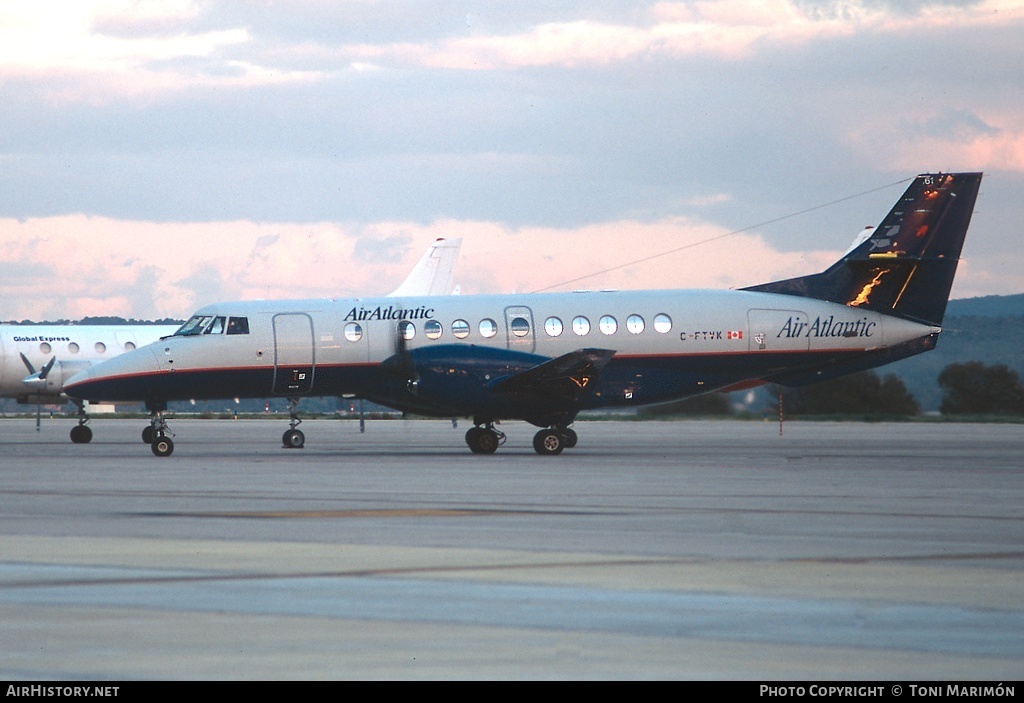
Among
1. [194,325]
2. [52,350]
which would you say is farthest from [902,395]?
[194,325]

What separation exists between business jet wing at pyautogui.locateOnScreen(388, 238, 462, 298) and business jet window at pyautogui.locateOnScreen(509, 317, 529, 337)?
32420mm

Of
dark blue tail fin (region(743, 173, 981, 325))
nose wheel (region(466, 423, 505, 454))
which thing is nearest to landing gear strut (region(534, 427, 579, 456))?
nose wheel (region(466, 423, 505, 454))

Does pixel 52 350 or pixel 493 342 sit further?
pixel 52 350

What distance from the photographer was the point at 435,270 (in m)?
68.1

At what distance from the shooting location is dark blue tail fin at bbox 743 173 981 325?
120 feet

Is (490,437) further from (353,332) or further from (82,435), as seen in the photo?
(82,435)

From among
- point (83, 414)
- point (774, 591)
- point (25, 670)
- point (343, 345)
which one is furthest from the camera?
point (83, 414)

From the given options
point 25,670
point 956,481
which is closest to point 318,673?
point 25,670

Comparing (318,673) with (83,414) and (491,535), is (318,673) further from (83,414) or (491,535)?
(83,414)

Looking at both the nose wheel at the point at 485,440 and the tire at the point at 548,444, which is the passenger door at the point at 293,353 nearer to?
the nose wheel at the point at 485,440

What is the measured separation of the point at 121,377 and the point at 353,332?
532cm

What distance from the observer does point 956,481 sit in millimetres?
22938

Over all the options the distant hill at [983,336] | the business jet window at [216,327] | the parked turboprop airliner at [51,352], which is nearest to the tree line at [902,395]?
the distant hill at [983,336]
